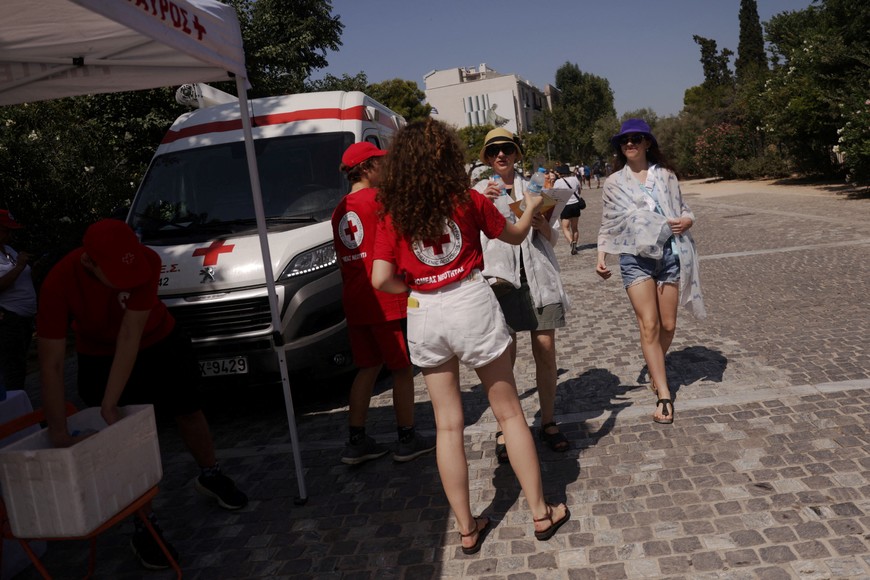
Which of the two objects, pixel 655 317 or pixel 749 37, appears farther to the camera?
pixel 749 37

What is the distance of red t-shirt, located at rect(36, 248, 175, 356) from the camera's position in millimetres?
3205

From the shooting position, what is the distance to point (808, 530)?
10.3ft

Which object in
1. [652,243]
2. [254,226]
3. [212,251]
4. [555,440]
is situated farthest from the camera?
[254,226]

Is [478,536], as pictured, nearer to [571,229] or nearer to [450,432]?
[450,432]

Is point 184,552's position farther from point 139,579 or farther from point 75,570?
point 75,570

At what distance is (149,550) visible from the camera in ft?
11.5

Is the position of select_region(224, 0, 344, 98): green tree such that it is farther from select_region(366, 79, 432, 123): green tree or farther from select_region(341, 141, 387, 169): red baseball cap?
select_region(366, 79, 432, 123): green tree

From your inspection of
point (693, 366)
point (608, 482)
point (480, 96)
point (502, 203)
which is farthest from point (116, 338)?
point (480, 96)

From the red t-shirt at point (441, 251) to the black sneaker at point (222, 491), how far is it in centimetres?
176

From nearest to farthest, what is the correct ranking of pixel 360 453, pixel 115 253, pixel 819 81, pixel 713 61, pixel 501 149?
pixel 115 253 < pixel 501 149 < pixel 360 453 < pixel 819 81 < pixel 713 61

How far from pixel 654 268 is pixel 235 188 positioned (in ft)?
11.3

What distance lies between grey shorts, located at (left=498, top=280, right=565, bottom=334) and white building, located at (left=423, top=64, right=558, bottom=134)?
91.6 m

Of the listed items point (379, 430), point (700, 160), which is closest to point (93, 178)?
point (379, 430)

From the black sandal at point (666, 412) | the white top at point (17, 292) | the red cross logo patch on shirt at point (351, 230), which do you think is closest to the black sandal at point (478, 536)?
the black sandal at point (666, 412)
